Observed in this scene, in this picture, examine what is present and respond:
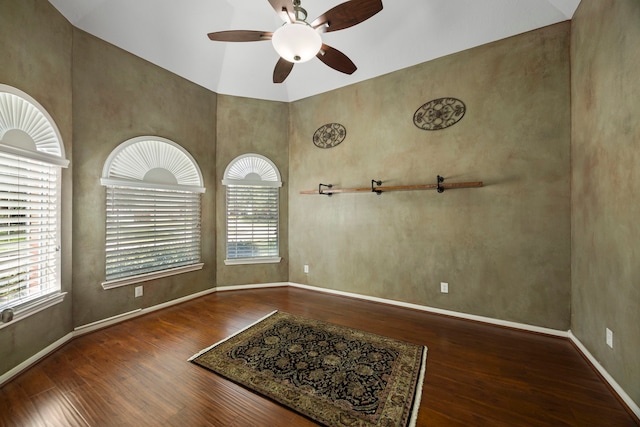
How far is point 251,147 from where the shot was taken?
425 cm

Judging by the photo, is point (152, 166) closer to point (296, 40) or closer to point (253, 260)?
point (253, 260)

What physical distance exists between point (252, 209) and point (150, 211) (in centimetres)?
147

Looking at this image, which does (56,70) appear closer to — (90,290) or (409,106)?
(90,290)

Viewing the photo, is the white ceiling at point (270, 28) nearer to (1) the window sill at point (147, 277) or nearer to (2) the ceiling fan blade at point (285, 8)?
(2) the ceiling fan blade at point (285, 8)

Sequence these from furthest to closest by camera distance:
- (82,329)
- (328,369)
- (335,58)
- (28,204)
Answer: (82,329), (335,58), (28,204), (328,369)

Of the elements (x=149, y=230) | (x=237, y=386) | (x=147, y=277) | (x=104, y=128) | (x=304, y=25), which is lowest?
(x=237, y=386)

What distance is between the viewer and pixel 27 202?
2.20 meters

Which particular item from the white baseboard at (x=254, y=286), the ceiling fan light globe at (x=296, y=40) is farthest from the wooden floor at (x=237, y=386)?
the ceiling fan light globe at (x=296, y=40)

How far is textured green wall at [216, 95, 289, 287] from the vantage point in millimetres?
4117

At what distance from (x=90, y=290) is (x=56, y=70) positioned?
7.60ft

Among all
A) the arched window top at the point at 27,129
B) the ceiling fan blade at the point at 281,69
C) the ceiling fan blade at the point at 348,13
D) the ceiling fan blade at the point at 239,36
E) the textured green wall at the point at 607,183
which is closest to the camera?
the textured green wall at the point at 607,183

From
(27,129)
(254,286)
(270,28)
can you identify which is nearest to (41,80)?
(27,129)

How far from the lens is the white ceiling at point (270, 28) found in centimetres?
270

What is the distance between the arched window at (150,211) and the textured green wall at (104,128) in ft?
0.33
